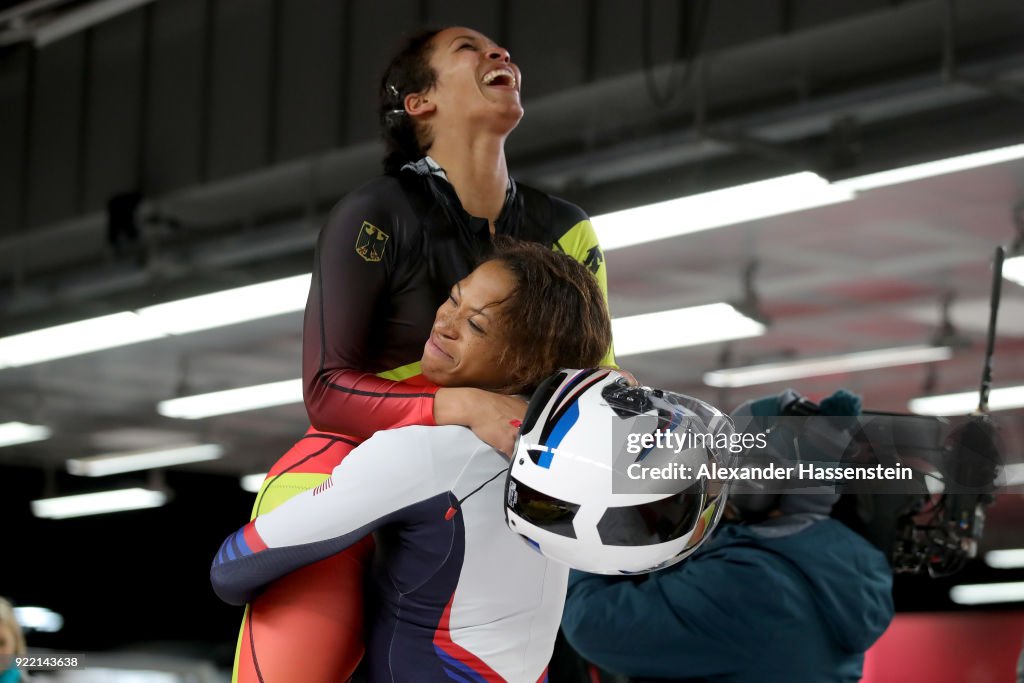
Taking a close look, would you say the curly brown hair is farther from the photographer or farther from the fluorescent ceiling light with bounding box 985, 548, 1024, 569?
the fluorescent ceiling light with bounding box 985, 548, 1024, 569

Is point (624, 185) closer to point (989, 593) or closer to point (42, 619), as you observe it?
point (989, 593)

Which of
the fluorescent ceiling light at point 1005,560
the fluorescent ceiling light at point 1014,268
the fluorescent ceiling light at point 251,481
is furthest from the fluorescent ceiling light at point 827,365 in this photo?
the fluorescent ceiling light at point 251,481

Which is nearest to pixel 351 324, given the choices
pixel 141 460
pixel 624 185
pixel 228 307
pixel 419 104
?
pixel 419 104

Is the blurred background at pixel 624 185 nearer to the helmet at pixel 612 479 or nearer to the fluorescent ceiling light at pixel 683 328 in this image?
the fluorescent ceiling light at pixel 683 328

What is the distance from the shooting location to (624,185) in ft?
17.2

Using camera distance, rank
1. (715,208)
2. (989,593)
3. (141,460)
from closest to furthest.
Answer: (715,208) → (989,593) → (141,460)

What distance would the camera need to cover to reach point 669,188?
16.6 ft

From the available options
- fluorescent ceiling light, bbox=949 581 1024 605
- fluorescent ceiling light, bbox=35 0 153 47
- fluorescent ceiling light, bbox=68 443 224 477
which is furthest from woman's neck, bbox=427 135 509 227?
fluorescent ceiling light, bbox=68 443 224 477

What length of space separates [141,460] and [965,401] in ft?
24.6

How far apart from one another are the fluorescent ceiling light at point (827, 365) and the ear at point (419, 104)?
6.26 meters

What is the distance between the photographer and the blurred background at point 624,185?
186 inches

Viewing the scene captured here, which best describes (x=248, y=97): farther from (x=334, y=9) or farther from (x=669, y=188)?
(x=669, y=188)

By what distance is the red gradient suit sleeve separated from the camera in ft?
4.76

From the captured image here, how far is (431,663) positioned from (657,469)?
0.38 meters
